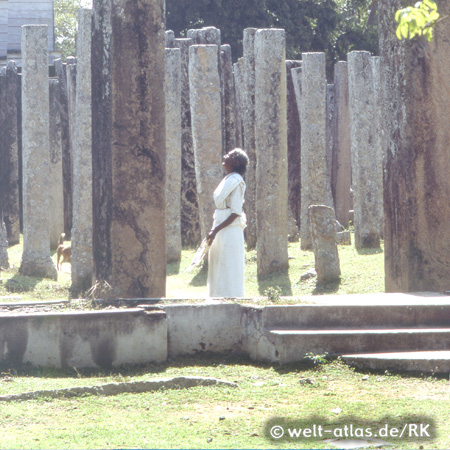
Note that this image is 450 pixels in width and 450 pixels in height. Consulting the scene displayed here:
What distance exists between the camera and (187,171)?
13648mm

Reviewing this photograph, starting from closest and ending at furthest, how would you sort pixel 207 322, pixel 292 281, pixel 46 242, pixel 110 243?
pixel 207 322 < pixel 110 243 < pixel 292 281 < pixel 46 242

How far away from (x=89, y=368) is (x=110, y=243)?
145 centimetres

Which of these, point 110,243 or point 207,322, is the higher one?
point 110,243

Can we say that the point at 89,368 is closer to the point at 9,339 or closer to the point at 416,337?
the point at 9,339

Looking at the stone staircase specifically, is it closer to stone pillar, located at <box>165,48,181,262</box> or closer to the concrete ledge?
the concrete ledge

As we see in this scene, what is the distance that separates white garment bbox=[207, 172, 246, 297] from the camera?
7734 mm

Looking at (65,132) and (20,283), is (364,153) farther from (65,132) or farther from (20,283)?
(65,132)

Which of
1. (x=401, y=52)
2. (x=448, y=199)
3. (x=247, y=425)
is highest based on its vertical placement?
(x=401, y=52)

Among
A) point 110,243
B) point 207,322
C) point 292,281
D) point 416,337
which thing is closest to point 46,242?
point 292,281

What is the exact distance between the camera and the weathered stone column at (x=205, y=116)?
11.5 meters

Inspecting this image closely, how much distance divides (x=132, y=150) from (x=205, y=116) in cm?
473

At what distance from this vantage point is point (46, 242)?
35.8ft

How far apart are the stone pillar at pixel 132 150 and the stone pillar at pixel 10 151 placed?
352 inches

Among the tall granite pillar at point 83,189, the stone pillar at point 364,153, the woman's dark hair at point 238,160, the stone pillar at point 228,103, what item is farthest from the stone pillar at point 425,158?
the stone pillar at point 228,103
